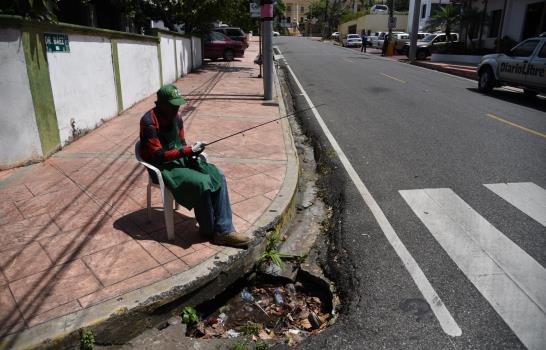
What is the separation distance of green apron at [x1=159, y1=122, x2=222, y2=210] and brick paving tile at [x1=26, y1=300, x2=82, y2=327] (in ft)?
3.86

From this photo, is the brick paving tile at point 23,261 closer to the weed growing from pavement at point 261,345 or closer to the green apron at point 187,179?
the green apron at point 187,179

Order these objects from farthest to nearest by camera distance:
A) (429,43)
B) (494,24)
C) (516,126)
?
(429,43), (494,24), (516,126)

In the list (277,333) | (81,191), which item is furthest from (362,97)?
(277,333)

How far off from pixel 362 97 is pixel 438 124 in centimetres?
394

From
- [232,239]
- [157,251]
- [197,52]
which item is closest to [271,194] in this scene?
[232,239]

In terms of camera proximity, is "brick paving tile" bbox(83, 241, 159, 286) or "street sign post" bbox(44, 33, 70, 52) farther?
"street sign post" bbox(44, 33, 70, 52)

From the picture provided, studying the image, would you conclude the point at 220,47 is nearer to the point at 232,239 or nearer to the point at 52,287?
the point at 232,239

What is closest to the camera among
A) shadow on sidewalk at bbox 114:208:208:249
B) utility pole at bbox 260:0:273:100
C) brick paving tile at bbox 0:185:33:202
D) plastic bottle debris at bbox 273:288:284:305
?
plastic bottle debris at bbox 273:288:284:305

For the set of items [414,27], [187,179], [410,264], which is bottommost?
[410,264]

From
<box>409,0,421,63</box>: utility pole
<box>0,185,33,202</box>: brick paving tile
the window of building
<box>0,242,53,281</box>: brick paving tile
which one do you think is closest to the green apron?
<box>0,242,53,281</box>: brick paving tile

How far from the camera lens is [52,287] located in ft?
11.1

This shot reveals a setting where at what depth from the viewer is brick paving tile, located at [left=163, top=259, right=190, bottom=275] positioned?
11.9 ft

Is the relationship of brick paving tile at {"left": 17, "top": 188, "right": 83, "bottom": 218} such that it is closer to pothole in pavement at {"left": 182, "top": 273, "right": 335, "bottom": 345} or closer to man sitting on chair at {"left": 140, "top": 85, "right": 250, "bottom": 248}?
man sitting on chair at {"left": 140, "top": 85, "right": 250, "bottom": 248}

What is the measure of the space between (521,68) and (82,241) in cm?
1302
